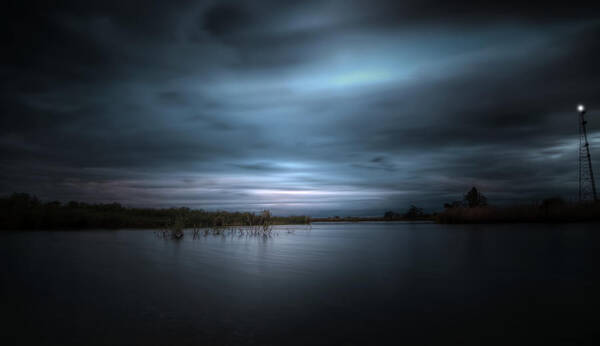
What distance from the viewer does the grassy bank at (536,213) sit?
27062 millimetres

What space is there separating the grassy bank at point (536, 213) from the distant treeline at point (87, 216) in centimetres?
2251

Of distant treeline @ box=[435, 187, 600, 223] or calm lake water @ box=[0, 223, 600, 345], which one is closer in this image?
calm lake water @ box=[0, 223, 600, 345]

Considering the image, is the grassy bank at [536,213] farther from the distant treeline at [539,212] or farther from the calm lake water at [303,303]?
the calm lake water at [303,303]

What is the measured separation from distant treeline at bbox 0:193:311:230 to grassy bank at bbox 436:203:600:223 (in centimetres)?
2251

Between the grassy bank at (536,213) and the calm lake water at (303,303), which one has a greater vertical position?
the grassy bank at (536,213)

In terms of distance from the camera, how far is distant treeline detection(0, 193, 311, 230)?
27.2 meters

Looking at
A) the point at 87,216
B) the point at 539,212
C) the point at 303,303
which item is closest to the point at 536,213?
the point at 539,212

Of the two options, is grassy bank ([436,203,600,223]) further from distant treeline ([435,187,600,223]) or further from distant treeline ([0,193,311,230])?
distant treeline ([0,193,311,230])

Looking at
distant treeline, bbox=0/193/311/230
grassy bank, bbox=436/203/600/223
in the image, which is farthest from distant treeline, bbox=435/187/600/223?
distant treeline, bbox=0/193/311/230

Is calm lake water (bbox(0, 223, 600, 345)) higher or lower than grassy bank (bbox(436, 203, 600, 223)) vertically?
lower

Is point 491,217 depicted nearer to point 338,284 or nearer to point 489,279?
point 489,279

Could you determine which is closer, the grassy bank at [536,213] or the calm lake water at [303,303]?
the calm lake water at [303,303]

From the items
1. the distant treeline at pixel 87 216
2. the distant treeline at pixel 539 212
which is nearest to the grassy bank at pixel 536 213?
the distant treeline at pixel 539 212

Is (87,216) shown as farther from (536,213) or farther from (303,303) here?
(536,213)
